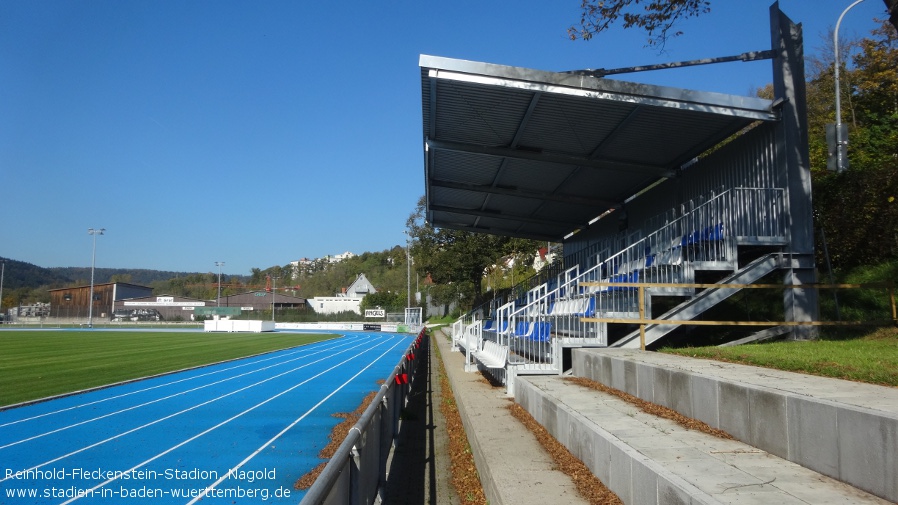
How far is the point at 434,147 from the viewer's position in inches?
648

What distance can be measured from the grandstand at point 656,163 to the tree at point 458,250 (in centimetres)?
2691

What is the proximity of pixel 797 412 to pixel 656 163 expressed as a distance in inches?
520

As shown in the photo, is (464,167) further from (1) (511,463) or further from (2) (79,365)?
(2) (79,365)

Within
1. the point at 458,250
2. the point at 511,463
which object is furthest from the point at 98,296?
the point at 511,463

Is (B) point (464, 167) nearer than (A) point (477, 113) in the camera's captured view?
No

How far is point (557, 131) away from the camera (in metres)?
14.9

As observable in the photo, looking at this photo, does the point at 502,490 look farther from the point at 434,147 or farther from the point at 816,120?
the point at 816,120

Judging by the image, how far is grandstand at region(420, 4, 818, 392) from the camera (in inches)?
484

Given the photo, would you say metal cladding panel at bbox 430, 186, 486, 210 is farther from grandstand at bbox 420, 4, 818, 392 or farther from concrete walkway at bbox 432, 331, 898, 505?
concrete walkway at bbox 432, 331, 898, 505

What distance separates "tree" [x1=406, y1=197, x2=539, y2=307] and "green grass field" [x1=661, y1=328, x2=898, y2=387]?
3488 cm

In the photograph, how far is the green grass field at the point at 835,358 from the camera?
5.91 meters

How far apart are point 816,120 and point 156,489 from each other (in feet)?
105

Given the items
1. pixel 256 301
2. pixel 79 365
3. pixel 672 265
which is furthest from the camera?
pixel 256 301

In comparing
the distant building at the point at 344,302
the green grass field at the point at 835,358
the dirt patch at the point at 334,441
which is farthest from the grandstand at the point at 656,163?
the distant building at the point at 344,302
